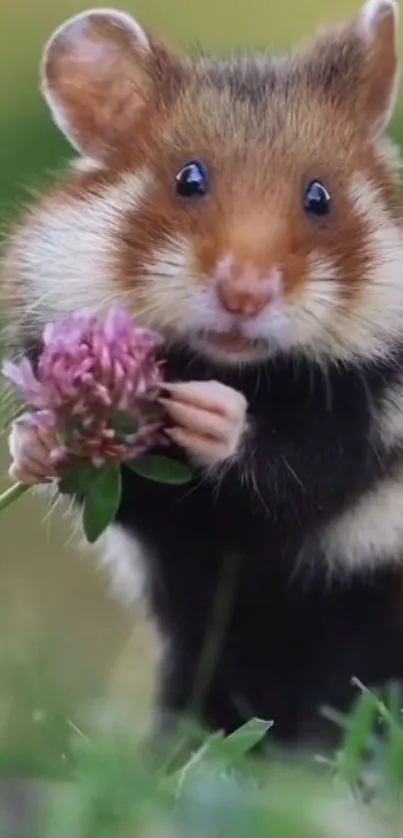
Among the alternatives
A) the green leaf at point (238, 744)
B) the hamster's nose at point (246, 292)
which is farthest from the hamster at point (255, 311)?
the green leaf at point (238, 744)

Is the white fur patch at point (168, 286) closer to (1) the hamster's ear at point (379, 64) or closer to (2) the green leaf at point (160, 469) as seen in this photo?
(2) the green leaf at point (160, 469)

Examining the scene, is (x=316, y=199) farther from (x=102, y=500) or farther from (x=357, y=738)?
(x=357, y=738)

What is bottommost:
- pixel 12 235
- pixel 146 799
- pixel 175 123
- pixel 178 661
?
pixel 178 661

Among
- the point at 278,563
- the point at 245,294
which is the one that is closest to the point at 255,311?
the point at 245,294

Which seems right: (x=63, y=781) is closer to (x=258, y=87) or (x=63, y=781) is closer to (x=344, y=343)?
(x=344, y=343)

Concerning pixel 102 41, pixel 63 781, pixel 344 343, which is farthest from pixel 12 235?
pixel 63 781

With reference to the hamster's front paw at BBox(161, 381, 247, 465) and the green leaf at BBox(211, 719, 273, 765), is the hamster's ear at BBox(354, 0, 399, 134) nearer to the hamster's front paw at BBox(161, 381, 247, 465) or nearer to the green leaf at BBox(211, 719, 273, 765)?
the hamster's front paw at BBox(161, 381, 247, 465)

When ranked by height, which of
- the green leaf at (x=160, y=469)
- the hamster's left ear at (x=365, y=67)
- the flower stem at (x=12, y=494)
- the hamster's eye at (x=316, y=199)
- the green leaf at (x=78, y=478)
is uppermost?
the hamster's left ear at (x=365, y=67)
